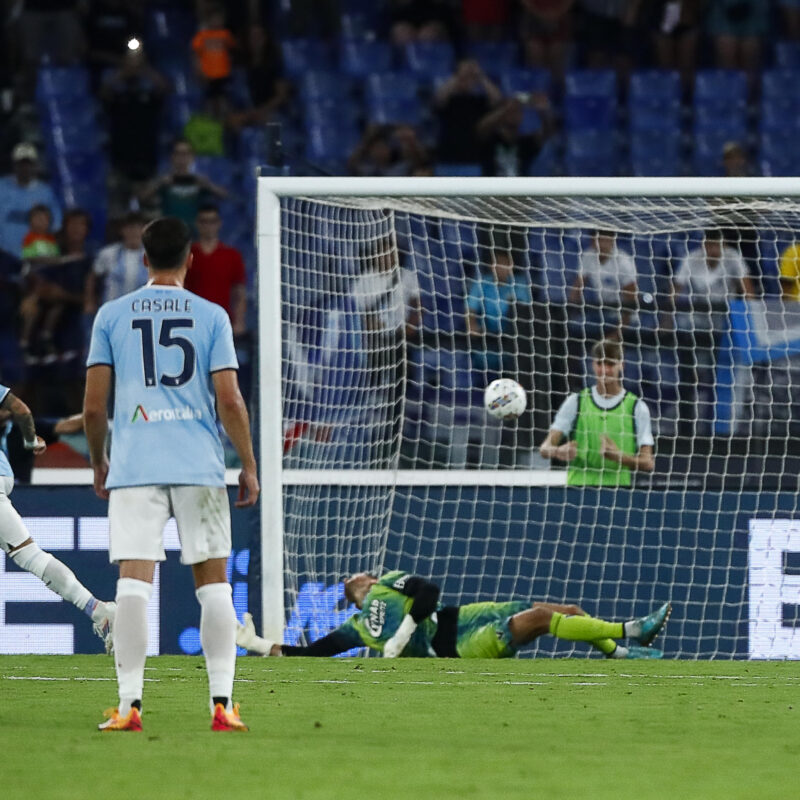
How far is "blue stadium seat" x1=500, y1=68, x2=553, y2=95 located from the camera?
47.2 feet

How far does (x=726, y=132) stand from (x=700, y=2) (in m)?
1.38

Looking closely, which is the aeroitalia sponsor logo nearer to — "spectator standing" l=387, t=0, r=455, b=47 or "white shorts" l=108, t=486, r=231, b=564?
"white shorts" l=108, t=486, r=231, b=564

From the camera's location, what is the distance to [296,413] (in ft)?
32.2

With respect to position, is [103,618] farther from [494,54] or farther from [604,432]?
[494,54]

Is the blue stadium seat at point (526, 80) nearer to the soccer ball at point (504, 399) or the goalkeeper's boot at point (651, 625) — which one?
the soccer ball at point (504, 399)

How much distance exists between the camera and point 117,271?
475 inches

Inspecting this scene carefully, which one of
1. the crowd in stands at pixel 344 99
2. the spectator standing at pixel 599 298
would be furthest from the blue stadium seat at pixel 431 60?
the spectator standing at pixel 599 298

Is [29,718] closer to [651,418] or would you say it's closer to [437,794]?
[437,794]

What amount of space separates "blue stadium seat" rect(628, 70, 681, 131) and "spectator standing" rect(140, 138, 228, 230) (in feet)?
12.0

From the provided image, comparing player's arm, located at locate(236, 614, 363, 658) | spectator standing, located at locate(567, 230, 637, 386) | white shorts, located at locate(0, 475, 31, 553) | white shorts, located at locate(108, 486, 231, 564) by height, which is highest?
spectator standing, located at locate(567, 230, 637, 386)

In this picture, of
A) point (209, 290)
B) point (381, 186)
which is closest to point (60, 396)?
point (209, 290)

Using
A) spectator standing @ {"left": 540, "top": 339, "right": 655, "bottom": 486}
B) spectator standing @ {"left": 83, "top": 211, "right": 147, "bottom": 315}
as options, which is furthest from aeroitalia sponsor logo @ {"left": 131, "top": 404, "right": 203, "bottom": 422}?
spectator standing @ {"left": 83, "top": 211, "right": 147, "bottom": 315}

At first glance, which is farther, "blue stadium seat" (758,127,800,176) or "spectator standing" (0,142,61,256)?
"blue stadium seat" (758,127,800,176)

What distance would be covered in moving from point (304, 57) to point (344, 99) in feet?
2.03
